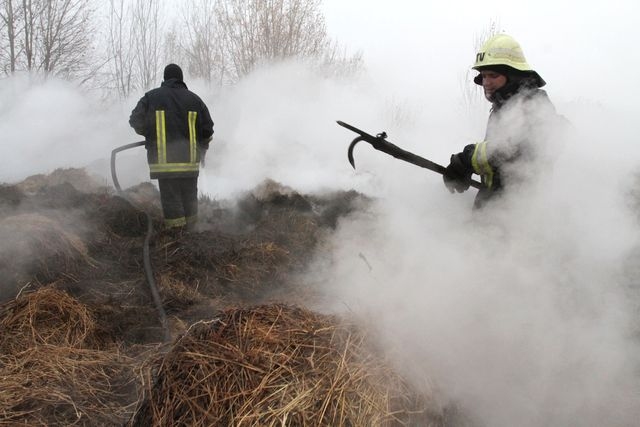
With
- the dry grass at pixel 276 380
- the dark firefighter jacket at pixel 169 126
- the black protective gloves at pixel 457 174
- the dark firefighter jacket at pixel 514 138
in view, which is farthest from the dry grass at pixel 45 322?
the dark firefighter jacket at pixel 514 138

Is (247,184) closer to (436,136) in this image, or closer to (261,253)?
(261,253)

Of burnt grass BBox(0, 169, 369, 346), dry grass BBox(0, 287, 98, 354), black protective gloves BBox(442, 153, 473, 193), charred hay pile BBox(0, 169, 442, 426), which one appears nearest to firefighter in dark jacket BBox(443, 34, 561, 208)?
black protective gloves BBox(442, 153, 473, 193)

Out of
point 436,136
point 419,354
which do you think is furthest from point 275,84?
point 419,354

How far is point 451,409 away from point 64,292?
108 inches

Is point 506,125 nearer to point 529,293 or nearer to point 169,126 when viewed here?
point 529,293

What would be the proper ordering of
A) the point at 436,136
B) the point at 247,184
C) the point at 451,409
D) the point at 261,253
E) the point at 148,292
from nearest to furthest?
the point at 451,409, the point at 148,292, the point at 261,253, the point at 247,184, the point at 436,136

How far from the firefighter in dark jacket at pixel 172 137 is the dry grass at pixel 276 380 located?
3228mm

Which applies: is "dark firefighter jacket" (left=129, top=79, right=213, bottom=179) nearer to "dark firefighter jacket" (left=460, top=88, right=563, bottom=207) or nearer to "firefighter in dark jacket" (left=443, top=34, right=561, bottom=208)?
"firefighter in dark jacket" (left=443, top=34, right=561, bottom=208)

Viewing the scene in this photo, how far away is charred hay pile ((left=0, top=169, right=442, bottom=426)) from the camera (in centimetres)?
195

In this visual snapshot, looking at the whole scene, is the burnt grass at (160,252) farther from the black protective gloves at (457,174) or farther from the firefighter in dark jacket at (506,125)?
the firefighter in dark jacket at (506,125)

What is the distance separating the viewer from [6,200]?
5.31 m

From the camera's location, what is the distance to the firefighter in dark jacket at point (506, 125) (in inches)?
103

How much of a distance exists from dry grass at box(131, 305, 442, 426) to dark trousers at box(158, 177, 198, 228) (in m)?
3.16

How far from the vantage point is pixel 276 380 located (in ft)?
6.41
